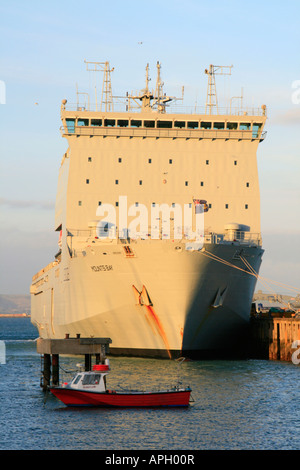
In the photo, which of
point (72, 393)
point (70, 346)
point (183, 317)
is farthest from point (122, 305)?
point (72, 393)

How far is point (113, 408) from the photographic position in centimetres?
3159

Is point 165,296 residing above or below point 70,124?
below

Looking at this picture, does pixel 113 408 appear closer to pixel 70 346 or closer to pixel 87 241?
pixel 70 346

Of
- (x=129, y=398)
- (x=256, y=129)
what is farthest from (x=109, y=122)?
(x=129, y=398)

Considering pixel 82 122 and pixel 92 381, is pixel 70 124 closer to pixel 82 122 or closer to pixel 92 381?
pixel 82 122

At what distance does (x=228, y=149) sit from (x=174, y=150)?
3422 millimetres

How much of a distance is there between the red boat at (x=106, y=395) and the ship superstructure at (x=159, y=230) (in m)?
11.6

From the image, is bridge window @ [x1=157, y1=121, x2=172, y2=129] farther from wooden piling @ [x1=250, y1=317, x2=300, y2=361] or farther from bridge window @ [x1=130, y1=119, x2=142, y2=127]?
wooden piling @ [x1=250, y1=317, x2=300, y2=361]

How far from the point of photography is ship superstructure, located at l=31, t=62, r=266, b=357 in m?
43.3

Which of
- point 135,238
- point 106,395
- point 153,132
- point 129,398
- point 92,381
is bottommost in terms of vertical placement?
point 129,398

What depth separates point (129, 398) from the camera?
31375 mm

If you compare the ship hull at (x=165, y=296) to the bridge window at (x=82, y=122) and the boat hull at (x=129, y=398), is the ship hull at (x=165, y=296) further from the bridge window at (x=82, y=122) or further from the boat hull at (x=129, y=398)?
the boat hull at (x=129, y=398)

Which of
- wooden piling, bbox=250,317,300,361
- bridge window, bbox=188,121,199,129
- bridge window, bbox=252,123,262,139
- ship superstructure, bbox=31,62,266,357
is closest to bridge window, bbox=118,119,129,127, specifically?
ship superstructure, bbox=31,62,266,357

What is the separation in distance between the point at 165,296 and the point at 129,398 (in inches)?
485
